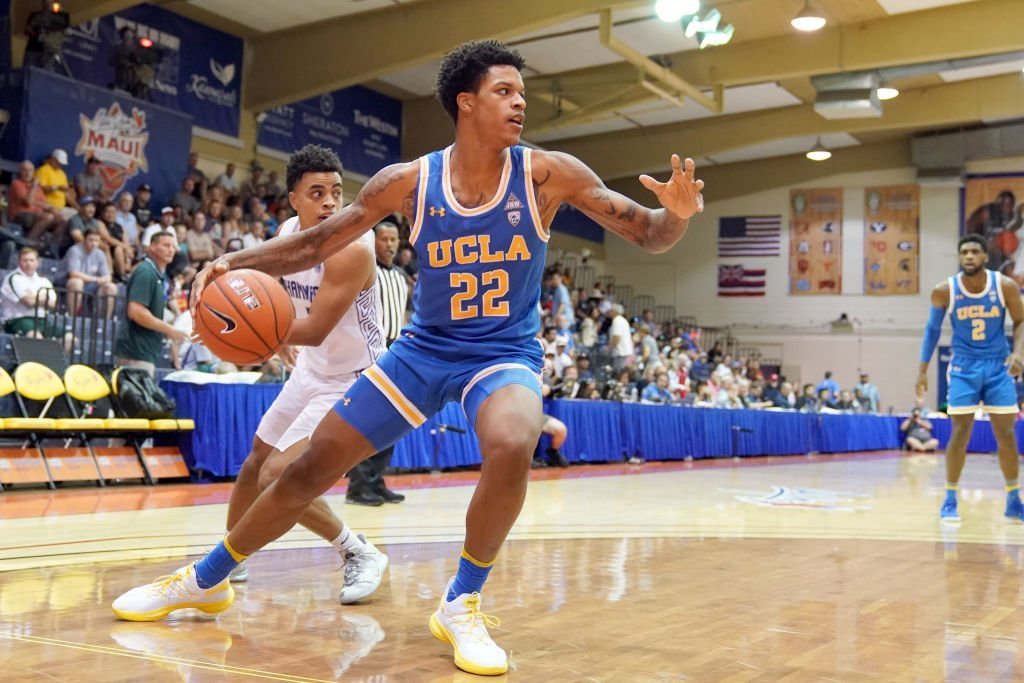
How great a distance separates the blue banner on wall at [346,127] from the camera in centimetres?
2066

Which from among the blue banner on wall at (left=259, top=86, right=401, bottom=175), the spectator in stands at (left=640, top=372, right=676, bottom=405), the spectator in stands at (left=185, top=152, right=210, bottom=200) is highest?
the blue banner on wall at (left=259, top=86, right=401, bottom=175)

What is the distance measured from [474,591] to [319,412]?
123 cm

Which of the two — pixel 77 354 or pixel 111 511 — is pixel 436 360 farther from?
pixel 77 354

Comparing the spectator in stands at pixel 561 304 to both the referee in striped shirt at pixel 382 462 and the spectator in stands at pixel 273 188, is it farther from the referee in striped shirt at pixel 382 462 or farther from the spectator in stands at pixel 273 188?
the referee in striped shirt at pixel 382 462

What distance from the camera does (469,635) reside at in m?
3.41

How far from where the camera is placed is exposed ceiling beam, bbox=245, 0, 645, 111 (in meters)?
16.8

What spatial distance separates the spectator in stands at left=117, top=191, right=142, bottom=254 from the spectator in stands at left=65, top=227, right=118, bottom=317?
172cm

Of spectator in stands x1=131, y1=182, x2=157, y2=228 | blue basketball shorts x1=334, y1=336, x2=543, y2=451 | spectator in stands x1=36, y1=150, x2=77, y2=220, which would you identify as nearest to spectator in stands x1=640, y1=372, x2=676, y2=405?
spectator in stands x1=131, y1=182, x2=157, y2=228

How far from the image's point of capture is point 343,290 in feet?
13.3

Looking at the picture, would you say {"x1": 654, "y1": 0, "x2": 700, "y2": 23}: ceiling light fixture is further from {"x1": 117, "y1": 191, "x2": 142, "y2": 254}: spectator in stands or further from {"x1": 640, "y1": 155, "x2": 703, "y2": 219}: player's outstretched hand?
{"x1": 640, "y1": 155, "x2": 703, "y2": 219}: player's outstretched hand

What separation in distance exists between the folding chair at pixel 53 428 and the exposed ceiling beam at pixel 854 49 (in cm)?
1486

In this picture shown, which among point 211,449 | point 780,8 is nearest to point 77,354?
point 211,449

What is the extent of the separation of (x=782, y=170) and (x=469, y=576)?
28.9m

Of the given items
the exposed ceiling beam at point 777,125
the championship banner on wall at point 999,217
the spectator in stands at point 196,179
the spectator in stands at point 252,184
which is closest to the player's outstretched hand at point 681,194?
the spectator in stands at point 196,179
